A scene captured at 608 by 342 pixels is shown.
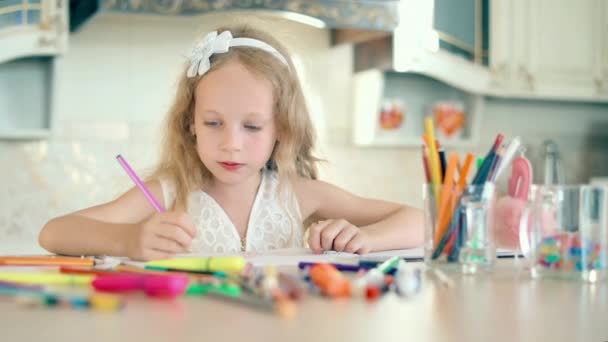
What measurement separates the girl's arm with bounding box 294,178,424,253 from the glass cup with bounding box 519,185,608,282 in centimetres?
33

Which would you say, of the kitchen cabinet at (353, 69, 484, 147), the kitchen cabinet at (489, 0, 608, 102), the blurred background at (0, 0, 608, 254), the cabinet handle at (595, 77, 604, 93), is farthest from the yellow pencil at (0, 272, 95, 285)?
the cabinet handle at (595, 77, 604, 93)

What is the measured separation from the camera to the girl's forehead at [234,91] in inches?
52.2

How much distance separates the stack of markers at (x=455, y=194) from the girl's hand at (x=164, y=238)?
266mm

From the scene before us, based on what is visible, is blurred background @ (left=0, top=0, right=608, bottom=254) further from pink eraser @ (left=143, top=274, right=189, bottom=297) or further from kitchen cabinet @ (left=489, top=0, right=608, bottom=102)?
pink eraser @ (left=143, top=274, right=189, bottom=297)

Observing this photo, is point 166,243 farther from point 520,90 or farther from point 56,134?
point 520,90

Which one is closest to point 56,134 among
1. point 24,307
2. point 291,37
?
point 291,37

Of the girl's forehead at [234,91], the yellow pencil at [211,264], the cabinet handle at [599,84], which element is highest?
the cabinet handle at [599,84]

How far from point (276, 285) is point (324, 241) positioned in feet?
1.51

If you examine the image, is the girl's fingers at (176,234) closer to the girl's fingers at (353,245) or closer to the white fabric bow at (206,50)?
the girl's fingers at (353,245)

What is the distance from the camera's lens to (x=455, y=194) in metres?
0.85

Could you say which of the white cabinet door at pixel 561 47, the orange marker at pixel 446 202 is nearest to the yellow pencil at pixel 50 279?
the orange marker at pixel 446 202

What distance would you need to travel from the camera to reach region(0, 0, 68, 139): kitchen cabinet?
2.37 metres

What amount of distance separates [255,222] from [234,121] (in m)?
0.25

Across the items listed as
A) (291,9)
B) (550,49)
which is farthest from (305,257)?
(550,49)
